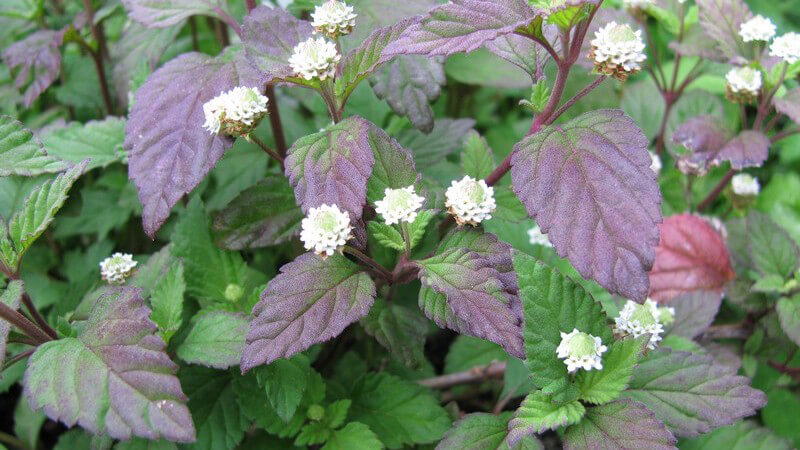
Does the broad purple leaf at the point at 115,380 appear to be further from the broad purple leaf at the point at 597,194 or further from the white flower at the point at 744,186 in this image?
the white flower at the point at 744,186

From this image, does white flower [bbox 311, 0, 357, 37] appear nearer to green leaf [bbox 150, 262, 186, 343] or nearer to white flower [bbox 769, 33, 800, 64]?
green leaf [bbox 150, 262, 186, 343]

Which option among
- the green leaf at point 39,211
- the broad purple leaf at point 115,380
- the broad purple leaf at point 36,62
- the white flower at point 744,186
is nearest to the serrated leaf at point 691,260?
the white flower at point 744,186

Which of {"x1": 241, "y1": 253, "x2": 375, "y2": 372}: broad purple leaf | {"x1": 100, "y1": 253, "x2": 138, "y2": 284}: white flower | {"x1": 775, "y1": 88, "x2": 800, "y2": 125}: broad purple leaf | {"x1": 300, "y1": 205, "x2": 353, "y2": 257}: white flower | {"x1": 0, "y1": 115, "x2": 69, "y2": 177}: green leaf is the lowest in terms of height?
{"x1": 100, "y1": 253, "x2": 138, "y2": 284}: white flower

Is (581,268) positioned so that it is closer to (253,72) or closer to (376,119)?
(253,72)

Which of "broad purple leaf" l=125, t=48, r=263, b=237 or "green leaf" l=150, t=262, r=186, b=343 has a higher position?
"broad purple leaf" l=125, t=48, r=263, b=237

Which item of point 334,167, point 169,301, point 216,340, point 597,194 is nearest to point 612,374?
point 597,194

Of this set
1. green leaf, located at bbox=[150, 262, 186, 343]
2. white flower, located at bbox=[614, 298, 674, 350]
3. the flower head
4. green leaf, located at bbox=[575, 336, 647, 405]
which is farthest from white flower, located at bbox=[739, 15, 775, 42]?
green leaf, located at bbox=[150, 262, 186, 343]

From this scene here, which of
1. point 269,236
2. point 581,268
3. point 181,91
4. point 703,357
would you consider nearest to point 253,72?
point 181,91
